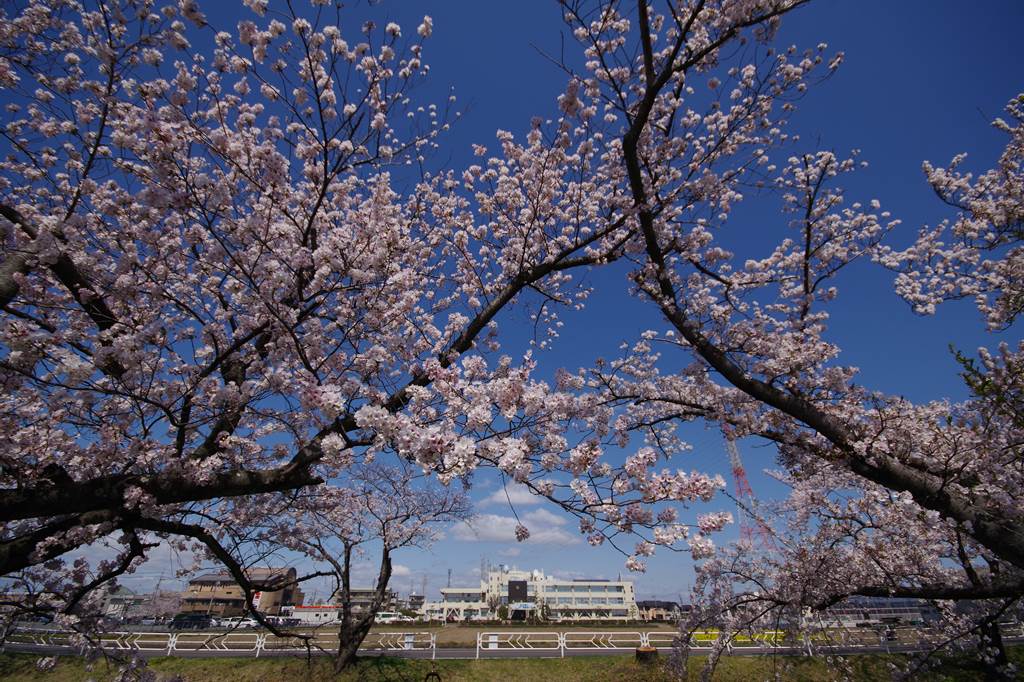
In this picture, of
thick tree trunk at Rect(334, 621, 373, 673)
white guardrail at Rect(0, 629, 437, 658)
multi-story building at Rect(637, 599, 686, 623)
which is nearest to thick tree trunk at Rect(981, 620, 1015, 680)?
thick tree trunk at Rect(334, 621, 373, 673)

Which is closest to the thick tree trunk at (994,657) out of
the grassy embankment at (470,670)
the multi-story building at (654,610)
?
the grassy embankment at (470,670)

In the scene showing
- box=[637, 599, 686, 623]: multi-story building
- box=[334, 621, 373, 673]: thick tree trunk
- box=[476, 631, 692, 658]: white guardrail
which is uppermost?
box=[334, 621, 373, 673]: thick tree trunk

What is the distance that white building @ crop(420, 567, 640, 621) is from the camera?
7500cm

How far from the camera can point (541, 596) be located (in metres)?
81.3

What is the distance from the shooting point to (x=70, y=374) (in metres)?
3.31

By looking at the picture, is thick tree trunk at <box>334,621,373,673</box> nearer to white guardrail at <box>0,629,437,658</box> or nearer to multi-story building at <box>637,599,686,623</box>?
white guardrail at <box>0,629,437,658</box>

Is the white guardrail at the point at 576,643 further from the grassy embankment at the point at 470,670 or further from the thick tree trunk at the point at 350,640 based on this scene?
the thick tree trunk at the point at 350,640

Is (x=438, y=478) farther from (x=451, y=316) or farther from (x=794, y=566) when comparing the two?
(x=794, y=566)

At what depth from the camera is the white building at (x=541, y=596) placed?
75.0 meters

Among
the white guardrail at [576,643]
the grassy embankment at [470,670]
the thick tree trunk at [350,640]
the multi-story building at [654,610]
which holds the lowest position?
the multi-story building at [654,610]

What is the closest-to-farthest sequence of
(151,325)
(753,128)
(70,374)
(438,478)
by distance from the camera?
(438,478), (70,374), (151,325), (753,128)

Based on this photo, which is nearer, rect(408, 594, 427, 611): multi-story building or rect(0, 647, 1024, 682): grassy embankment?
rect(0, 647, 1024, 682): grassy embankment

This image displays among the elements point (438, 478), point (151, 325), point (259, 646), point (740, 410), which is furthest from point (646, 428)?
point (259, 646)

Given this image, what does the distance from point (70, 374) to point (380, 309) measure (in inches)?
96.1
